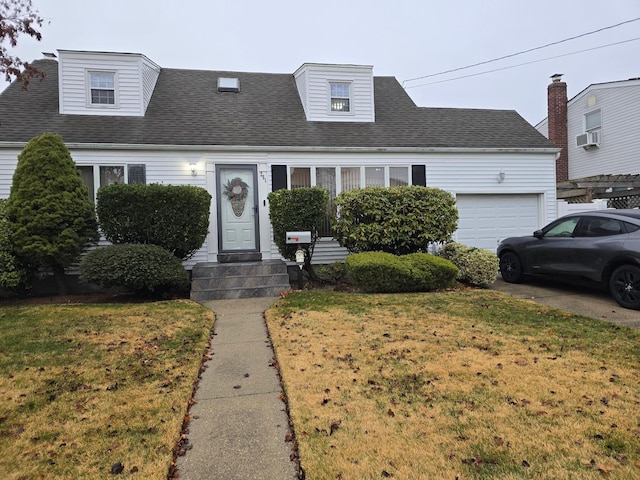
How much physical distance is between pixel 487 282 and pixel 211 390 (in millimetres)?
6886

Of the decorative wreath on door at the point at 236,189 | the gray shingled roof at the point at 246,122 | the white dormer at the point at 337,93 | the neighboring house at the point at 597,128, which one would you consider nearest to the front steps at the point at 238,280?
the decorative wreath on door at the point at 236,189

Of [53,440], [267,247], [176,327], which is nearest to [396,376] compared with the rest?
[53,440]

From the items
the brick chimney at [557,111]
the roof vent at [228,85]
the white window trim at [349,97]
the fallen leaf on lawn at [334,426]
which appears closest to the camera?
the fallen leaf on lawn at [334,426]

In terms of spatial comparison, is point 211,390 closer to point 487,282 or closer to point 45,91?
point 487,282

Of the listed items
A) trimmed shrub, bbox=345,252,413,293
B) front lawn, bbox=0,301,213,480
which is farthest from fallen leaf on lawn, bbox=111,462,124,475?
trimmed shrub, bbox=345,252,413,293

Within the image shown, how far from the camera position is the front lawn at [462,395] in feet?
8.21

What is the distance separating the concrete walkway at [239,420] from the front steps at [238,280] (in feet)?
9.54

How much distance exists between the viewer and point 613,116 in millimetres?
17312

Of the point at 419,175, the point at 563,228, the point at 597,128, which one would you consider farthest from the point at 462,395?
the point at 597,128

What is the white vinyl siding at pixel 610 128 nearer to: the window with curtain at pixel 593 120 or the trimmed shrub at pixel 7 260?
the window with curtain at pixel 593 120

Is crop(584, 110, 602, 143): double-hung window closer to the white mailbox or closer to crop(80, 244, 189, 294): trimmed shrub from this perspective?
the white mailbox

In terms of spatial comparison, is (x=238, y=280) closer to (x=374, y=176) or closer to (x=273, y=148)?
(x=273, y=148)

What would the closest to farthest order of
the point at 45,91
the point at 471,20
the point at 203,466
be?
1. the point at 203,466
2. the point at 45,91
3. the point at 471,20

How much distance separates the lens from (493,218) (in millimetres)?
11617
